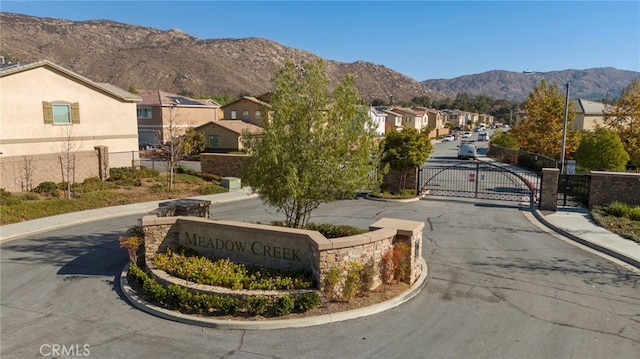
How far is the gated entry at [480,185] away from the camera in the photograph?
87.1ft

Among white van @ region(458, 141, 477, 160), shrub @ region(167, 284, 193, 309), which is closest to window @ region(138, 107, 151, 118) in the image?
white van @ region(458, 141, 477, 160)

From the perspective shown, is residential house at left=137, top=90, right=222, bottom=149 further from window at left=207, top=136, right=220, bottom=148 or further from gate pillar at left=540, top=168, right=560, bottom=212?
gate pillar at left=540, top=168, right=560, bottom=212

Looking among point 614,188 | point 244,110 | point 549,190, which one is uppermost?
point 244,110

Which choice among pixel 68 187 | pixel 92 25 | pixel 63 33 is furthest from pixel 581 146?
pixel 92 25

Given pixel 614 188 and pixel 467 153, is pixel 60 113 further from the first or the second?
pixel 467 153

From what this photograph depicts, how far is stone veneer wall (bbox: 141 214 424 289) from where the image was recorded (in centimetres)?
1052

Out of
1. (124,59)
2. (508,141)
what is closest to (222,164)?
(508,141)

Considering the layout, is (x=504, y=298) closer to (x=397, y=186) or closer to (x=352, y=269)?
(x=352, y=269)

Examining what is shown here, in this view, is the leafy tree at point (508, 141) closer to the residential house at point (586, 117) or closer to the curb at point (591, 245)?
the residential house at point (586, 117)

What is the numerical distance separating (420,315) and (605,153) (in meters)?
23.6

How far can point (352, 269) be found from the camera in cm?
1055

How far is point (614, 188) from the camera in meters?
21.8

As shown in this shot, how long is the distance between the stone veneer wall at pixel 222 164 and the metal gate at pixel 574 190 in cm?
2113

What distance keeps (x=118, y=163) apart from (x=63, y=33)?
16579cm
